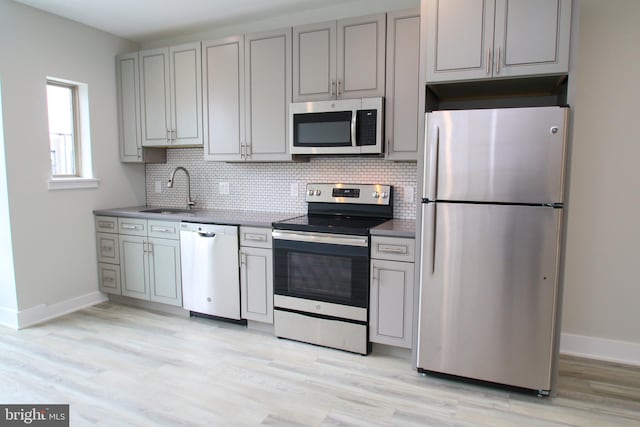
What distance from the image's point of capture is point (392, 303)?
8.78 ft

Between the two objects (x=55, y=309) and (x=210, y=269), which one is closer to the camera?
(x=210, y=269)

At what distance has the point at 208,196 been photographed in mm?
4012

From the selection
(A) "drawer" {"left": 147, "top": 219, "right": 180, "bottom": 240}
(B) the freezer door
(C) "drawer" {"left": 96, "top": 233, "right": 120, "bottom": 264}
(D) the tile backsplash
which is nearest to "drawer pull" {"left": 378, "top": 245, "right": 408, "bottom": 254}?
(B) the freezer door

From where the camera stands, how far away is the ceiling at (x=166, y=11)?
3.16 meters

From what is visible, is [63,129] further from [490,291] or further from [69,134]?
[490,291]

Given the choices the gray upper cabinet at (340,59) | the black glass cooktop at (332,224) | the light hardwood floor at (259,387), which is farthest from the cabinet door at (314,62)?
the light hardwood floor at (259,387)

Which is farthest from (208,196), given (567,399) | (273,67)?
(567,399)

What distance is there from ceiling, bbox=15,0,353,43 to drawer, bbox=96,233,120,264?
1.95 metres

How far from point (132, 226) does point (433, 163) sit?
2769mm

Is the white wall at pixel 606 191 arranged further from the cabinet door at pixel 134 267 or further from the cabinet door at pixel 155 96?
the cabinet door at pixel 134 267

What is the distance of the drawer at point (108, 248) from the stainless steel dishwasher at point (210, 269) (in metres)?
0.83

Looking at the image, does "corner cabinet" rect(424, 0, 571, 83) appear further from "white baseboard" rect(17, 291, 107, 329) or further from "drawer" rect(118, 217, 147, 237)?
"white baseboard" rect(17, 291, 107, 329)

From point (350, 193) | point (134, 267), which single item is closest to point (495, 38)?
point (350, 193)

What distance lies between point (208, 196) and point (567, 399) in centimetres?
331
